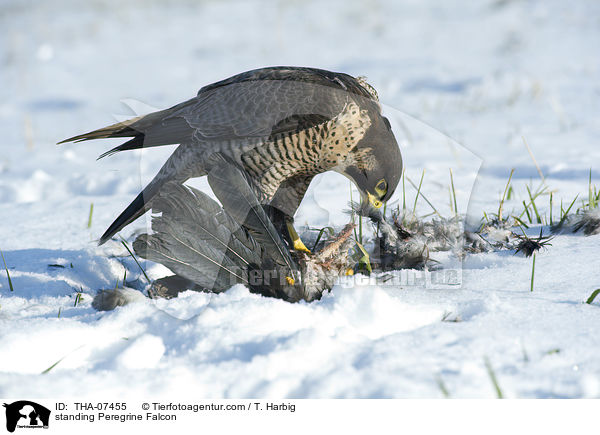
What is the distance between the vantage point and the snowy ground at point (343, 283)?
5.10ft

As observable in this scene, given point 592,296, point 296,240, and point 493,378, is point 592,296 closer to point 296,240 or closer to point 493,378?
point 493,378

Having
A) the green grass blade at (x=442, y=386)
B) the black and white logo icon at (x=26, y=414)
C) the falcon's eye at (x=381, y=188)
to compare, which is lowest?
the black and white logo icon at (x=26, y=414)

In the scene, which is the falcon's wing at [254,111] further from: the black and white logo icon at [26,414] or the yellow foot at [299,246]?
the black and white logo icon at [26,414]

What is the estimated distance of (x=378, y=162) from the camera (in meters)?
2.84

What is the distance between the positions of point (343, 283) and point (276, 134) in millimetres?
794

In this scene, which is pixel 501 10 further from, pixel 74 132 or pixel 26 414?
pixel 26 414

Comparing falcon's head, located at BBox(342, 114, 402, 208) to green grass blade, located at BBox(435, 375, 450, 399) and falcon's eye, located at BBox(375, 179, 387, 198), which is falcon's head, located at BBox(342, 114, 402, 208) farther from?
green grass blade, located at BBox(435, 375, 450, 399)

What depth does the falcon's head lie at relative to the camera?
9.17 ft

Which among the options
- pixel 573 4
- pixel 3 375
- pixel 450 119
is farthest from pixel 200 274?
pixel 573 4

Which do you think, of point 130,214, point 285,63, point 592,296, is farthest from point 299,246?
point 285,63

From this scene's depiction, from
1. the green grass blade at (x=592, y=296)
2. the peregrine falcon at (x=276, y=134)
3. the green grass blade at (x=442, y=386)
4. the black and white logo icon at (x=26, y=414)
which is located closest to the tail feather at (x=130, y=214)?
the peregrine falcon at (x=276, y=134)

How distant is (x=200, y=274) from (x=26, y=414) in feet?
3.00

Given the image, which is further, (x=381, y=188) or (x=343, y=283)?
(x=381, y=188)

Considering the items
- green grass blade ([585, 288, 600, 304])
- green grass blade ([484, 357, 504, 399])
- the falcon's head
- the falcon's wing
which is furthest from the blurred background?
green grass blade ([484, 357, 504, 399])
